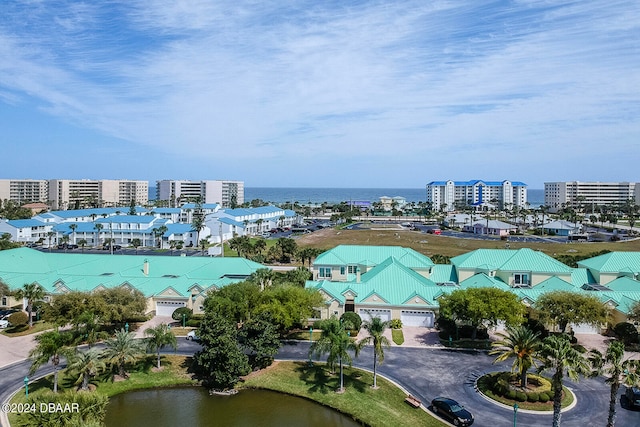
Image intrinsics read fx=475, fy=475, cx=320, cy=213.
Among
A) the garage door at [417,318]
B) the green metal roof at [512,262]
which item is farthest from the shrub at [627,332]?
the garage door at [417,318]

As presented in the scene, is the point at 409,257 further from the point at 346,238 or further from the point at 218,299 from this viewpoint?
the point at 346,238

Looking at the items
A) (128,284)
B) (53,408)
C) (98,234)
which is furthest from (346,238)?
(53,408)

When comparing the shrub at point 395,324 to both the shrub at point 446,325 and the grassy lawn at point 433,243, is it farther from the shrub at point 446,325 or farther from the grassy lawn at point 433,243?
the grassy lawn at point 433,243

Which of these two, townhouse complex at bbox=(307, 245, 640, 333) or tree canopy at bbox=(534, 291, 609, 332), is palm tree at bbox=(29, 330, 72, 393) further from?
tree canopy at bbox=(534, 291, 609, 332)

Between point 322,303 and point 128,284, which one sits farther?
point 128,284

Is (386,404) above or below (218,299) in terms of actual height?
below
